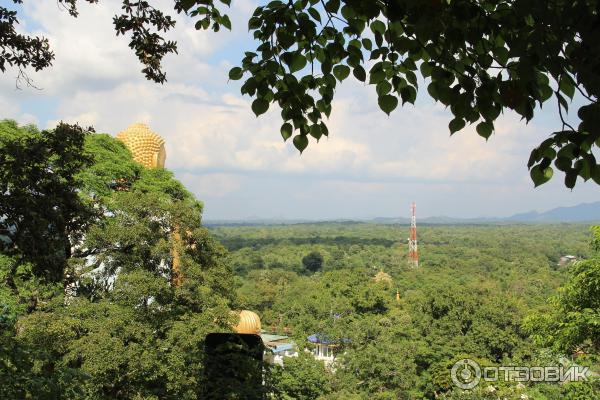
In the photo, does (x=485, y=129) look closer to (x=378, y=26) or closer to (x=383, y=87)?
(x=383, y=87)

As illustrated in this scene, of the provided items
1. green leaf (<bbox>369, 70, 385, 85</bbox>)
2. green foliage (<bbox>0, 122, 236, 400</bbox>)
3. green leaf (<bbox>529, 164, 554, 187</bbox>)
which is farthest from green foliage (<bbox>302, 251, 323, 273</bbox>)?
green leaf (<bbox>529, 164, 554, 187</bbox>)

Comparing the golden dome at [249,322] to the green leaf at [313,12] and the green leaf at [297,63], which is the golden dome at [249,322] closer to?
the green leaf at [297,63]

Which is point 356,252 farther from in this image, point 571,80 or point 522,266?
point 571,80

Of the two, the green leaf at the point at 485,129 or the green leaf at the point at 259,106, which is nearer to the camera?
the green leaf at the point at 485,129

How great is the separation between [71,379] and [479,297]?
17767 mm

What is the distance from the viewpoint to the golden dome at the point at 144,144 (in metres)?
16.0

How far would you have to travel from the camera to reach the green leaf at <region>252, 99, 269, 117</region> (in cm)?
203

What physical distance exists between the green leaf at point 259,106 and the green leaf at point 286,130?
0.10 m

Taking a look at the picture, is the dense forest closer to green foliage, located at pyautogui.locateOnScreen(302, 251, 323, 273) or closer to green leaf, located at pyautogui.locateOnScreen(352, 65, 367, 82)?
green leaf, located at pyautogui.locateOnScreen(352, 65, 367, 82)

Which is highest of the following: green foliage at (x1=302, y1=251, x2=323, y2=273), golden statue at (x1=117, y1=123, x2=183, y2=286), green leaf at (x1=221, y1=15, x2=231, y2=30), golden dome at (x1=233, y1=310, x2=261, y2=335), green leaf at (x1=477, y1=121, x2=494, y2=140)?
golden statue at (x1=117, y1=123, x2=183, y2=286)

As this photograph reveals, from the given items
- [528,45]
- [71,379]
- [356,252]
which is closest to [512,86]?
[528,45]

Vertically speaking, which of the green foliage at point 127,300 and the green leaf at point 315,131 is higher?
the green leaf at point 315,131

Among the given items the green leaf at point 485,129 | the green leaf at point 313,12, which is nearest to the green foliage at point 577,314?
the green leaf at point 485,129

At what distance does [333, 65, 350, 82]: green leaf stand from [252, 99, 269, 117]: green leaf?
0.99ft
